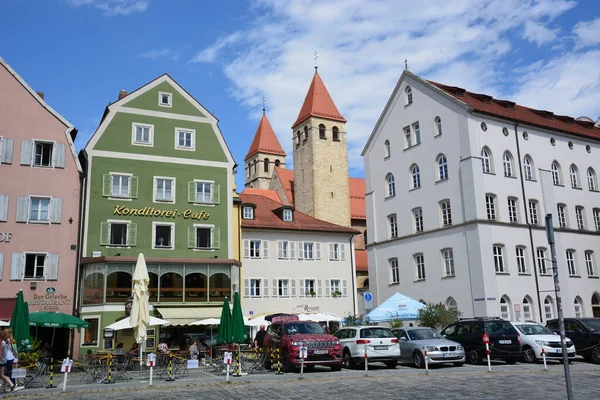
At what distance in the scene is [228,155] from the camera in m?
38.4

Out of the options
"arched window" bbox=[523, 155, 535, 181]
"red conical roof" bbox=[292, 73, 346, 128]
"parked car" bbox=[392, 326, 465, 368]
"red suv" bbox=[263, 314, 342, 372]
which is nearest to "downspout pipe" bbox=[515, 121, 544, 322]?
"arched window" bbox=[523, 155, 535, 181]

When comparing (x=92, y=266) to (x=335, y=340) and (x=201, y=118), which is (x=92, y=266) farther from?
(x=335, y=340)

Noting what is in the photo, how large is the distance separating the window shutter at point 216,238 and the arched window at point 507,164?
67.3ft

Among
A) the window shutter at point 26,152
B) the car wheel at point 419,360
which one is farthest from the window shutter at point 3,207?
the car wheel at point 419,360

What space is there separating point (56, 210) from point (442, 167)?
25.9m

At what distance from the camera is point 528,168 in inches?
1727

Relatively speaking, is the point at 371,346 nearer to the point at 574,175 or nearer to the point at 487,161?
the point at 487,161

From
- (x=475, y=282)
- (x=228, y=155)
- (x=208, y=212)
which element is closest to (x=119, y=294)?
(x=208, y=212)

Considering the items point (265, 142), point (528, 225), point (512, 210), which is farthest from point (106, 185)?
point (265, 142)

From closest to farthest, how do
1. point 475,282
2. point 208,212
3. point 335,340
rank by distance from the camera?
point 335,340, point 208,212, point 475,282

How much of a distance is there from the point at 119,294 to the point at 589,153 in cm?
3780

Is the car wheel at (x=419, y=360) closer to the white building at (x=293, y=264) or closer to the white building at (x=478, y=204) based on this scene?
the white building at (x=478, y=204)

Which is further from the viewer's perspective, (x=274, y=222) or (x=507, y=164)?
(x=507, y=164)

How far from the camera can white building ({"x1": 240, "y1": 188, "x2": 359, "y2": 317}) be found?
40969 millimetres
